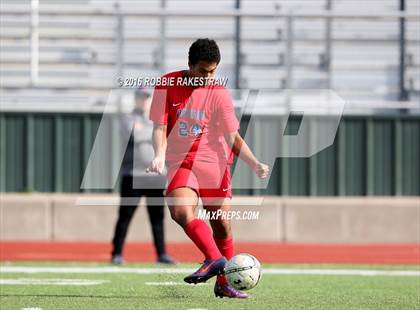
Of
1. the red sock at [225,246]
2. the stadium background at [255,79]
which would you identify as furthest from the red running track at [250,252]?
the red sock at [225,246]

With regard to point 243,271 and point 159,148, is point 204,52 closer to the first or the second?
point 159,148

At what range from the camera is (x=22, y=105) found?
18172mm

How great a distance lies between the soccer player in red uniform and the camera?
28.3 ft

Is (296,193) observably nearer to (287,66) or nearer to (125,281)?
(287,66)

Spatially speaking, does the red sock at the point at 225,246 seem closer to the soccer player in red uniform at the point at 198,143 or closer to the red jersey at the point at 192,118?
the soccer player in red uniform at the point at 198,143

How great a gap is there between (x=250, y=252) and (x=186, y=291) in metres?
5.33

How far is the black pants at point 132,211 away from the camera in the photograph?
525 inches

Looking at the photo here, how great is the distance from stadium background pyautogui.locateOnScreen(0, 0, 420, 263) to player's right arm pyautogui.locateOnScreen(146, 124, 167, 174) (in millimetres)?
8106

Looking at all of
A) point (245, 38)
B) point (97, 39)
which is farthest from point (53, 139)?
point (245, 38)

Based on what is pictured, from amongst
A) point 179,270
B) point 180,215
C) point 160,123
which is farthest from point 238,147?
point 179,270

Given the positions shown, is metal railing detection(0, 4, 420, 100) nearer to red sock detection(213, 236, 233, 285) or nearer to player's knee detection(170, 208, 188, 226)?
red sock detection(213, 236, 233, 285)

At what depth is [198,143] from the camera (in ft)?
28.9

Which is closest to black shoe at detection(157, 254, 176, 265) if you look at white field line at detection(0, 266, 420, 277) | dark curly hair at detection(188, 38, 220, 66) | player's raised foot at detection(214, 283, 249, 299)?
white field line at detection(0, 266, 420, 277)

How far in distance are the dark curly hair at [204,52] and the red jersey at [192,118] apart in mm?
262
